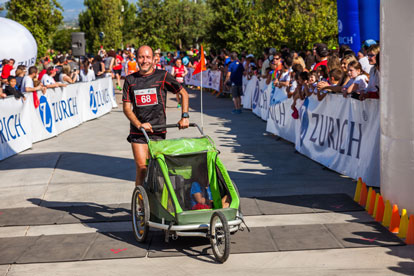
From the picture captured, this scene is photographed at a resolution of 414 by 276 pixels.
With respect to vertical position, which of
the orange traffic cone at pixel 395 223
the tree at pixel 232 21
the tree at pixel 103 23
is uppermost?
the tree at pixel 103 23

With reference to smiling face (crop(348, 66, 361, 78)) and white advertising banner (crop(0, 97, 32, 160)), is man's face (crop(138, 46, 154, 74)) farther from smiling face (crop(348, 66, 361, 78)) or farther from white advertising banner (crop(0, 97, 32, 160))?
white advertising banner (crop(0, 97, 32, 160))

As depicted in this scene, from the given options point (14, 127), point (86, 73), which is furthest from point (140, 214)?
point (86, 73)

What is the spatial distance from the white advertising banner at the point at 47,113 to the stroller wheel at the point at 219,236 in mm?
7922

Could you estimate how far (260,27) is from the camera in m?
26.5

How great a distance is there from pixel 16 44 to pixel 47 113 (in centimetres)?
1222

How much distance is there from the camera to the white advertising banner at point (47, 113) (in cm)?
1319

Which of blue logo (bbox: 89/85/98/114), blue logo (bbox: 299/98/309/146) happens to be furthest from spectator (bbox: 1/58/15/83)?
blue logo (bbox: 299/98/309/146)

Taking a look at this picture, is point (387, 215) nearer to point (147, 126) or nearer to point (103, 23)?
point (147, 126)

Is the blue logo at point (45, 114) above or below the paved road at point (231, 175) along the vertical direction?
above

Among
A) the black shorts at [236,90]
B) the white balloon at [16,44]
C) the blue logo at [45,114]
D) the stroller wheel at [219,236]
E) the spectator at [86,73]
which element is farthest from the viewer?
the white balloon at [16,44]

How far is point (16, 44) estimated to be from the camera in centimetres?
2673

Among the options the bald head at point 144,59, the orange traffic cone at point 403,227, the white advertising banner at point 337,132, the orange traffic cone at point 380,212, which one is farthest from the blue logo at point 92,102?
the orange traffic cone at point 403,227

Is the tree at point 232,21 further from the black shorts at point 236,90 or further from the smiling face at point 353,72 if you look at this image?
the smiling face at point 353,72

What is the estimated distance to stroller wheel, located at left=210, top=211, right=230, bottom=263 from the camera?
18.8ft
